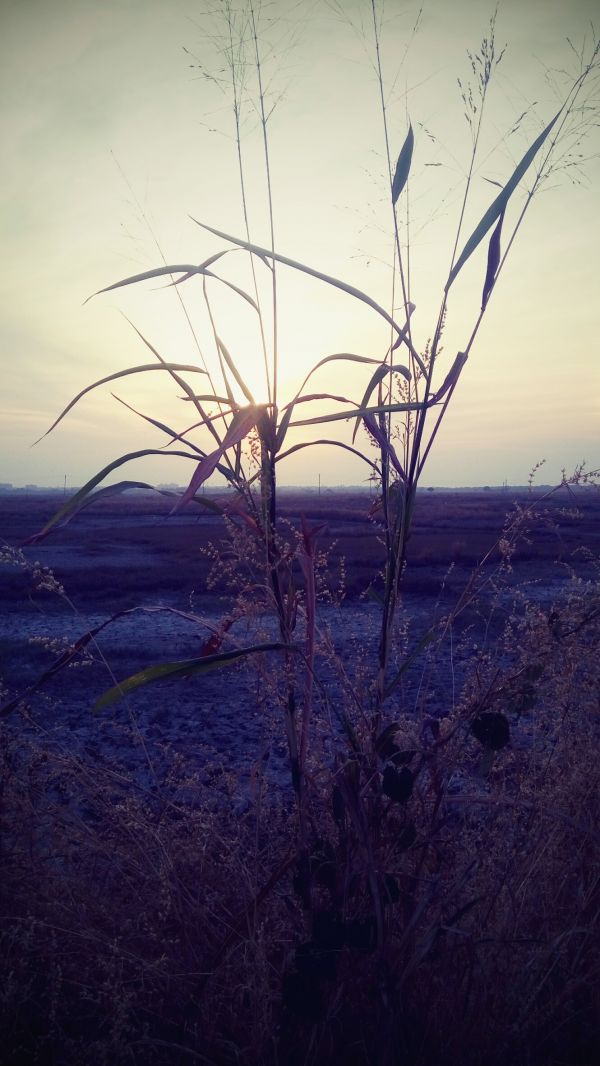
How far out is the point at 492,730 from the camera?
1.51 m

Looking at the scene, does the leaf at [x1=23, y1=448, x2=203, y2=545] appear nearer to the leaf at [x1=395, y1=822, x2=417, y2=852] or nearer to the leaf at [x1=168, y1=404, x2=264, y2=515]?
the leaf at [x1=168, y1=404, x2=264, y2=515]

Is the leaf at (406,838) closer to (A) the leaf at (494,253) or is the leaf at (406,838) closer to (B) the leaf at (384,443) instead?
(B) the leaf at (384,443)

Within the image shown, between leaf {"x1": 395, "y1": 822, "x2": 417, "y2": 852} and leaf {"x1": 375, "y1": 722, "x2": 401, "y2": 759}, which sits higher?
leaf {"x1": 375, "y1": 722, "x2": 401, "y2": 759}

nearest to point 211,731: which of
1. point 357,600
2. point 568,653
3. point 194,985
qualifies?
point 194,985

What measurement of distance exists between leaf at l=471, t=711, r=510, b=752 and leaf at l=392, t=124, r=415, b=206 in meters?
1.22

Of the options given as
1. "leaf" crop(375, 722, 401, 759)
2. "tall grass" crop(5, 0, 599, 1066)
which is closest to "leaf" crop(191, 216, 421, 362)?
"tall grass" crop(5, 0, 599, 1066)

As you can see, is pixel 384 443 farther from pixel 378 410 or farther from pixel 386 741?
pixel 386 741

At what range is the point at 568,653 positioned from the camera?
1716 mm

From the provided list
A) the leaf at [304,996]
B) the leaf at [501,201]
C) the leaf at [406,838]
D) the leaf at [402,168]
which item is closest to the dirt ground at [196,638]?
the leaf at [406,838]

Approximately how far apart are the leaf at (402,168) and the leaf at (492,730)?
1.22 m

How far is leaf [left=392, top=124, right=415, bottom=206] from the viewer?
4.54 ft

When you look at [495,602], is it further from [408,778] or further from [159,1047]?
[159,1047]

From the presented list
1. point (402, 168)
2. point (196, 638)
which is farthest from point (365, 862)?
point (196, 638)

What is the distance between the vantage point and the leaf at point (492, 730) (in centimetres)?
150
